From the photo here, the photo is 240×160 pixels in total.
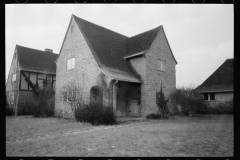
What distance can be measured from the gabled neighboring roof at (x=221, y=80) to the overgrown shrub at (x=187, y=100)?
21.0 ft

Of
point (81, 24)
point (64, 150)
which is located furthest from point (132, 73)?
point (64, 150)

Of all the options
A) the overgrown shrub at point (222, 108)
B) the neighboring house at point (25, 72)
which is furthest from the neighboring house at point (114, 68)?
the neighboring house at point (25, 72)

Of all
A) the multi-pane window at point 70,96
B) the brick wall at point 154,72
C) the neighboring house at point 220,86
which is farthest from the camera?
the neighboring house at point 220,86

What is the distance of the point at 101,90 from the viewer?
1338cm

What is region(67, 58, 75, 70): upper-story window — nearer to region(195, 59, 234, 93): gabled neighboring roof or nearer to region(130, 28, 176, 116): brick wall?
region(130, 28, 176, 116): brick wall

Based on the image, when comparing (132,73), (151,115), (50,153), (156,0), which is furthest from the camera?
(132,73)

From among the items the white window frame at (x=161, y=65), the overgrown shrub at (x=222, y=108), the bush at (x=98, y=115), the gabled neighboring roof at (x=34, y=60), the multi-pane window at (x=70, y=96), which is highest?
the gabled neighboring roof at (x=34, y=60)

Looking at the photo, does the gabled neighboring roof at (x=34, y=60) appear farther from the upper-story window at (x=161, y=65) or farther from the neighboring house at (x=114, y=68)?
the upper-story window at (x=161, y=65)

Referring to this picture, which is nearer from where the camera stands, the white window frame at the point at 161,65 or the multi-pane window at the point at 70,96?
the multi-pane window at the point at 70,96

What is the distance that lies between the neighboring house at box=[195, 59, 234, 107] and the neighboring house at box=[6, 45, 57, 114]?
2243cm

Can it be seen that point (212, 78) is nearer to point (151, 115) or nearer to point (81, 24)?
point (151, 115)

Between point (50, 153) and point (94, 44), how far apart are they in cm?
1270

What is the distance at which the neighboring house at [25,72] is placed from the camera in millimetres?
22234
